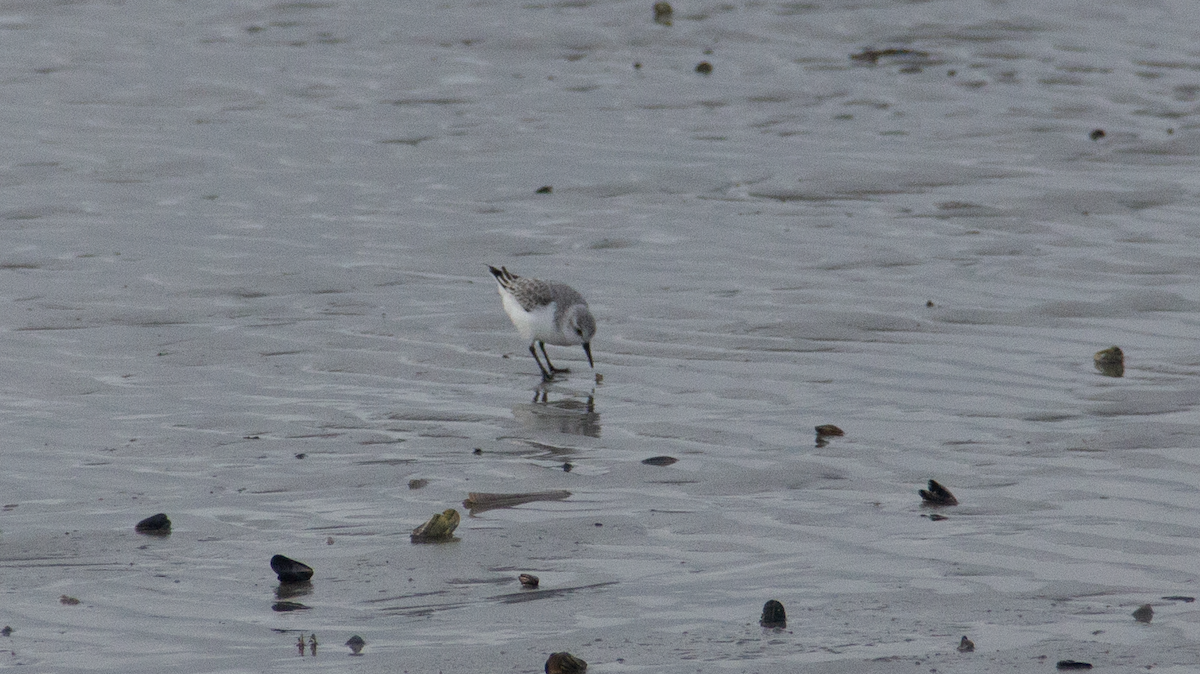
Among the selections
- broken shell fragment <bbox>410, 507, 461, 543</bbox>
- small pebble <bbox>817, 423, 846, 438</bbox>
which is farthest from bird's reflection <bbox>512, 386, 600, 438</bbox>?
broken shell fragment <bbox>410, 507, 461, 543</bbox>

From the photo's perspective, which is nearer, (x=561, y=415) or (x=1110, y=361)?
(x=561, y=415)

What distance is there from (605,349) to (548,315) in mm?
703

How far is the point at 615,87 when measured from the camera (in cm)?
1856

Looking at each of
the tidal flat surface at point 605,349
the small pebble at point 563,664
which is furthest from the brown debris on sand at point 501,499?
the small pebble at point 563,664

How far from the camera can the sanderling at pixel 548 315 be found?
385 inches

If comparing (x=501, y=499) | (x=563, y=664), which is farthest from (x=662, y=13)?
(x=563, y=664)

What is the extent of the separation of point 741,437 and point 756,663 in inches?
118

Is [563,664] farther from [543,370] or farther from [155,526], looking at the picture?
[543,370]

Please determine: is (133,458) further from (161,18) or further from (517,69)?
(161,18)

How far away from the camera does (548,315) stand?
32.2 ft

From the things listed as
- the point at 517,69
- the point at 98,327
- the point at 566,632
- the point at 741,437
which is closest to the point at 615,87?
the point at 517,69

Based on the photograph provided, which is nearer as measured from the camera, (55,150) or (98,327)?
(98,327)

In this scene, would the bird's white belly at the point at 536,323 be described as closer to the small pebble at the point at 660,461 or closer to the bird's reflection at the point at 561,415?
the bird's reflection at the point at 561,415

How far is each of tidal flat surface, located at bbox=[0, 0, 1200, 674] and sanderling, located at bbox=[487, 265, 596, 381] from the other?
26 cm
